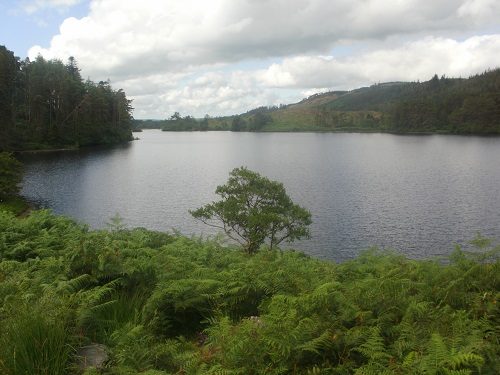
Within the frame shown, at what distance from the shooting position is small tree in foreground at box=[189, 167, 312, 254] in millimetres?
24797

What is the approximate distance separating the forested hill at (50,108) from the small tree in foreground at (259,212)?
6923cm

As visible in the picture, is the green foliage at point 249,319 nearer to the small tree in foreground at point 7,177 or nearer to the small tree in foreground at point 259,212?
the small tree in foreground at point 259,212

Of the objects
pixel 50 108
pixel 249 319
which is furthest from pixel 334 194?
pixel 50 108


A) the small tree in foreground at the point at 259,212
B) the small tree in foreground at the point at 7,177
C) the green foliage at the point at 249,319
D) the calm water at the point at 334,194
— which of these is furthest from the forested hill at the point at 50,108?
the green foliage at the point at 249,319

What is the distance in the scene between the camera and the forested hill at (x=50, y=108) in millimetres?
88938

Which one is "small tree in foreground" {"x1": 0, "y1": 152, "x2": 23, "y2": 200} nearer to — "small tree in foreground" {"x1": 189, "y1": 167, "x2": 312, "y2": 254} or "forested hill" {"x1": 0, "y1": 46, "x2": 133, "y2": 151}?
"small tree in foreground" {"x1": 189, "y1": 167, "x2": 312, "y2": 254}

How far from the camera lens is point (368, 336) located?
4.66 m

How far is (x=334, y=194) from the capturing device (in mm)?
44625

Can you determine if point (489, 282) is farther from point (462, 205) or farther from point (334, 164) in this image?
point (334, 164)

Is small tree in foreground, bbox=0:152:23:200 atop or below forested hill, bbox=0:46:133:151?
below

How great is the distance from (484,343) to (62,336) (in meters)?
4.73

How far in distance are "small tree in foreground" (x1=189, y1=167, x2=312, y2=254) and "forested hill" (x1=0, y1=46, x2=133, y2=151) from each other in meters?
69.2

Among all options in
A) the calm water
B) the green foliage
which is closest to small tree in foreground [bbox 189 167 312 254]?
the calm water

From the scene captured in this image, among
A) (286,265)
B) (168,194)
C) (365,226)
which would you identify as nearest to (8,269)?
(286,265)
